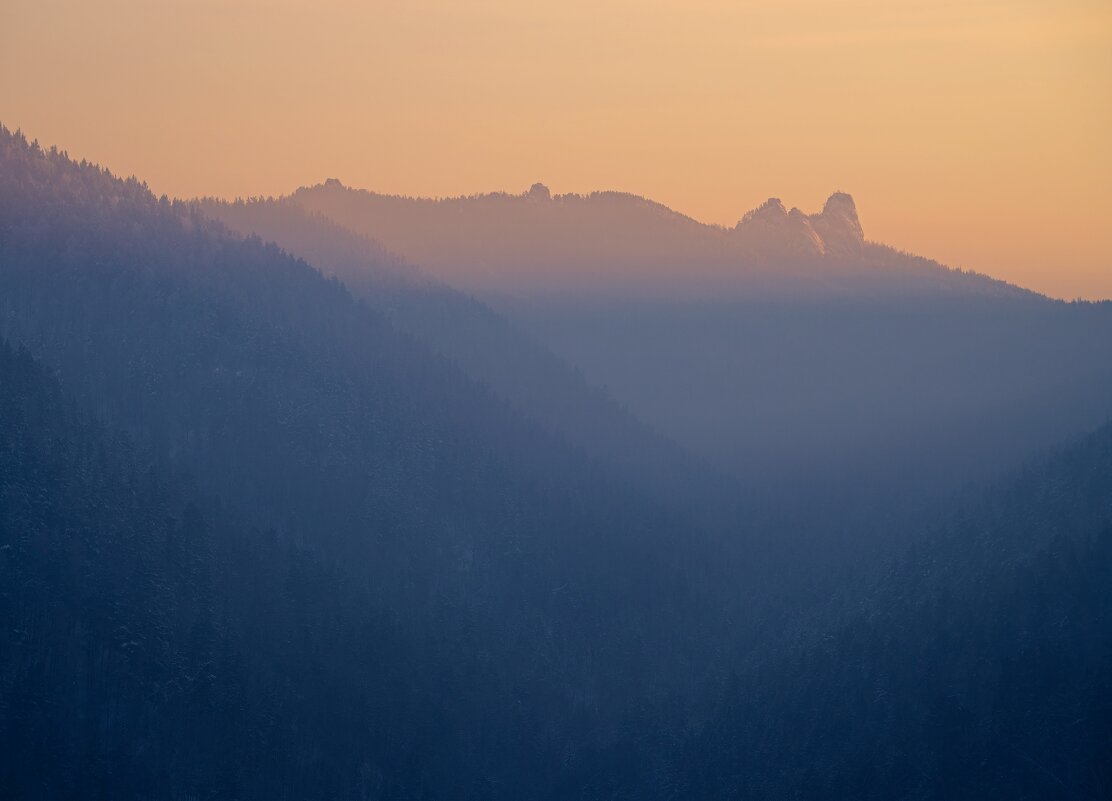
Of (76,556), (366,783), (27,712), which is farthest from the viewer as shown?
(366,783)

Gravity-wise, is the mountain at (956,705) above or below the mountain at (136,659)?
above

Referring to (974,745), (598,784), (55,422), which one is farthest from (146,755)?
(974,745)

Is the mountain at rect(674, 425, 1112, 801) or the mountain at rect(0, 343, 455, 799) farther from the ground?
the mountain at rect(674, 425, 1112, 801)

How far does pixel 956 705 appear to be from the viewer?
174 m

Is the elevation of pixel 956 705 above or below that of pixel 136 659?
above

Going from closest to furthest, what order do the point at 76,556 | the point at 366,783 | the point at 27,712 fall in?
1. the point at 27,712
2. the point at 76,556
3. the point at 366,783

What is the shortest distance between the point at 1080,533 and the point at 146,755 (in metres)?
117

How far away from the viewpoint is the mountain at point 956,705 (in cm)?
16588

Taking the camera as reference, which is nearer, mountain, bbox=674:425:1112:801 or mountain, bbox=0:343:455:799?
mountain, bbox=0:343:455:799

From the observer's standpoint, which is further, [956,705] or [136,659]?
[956,705]

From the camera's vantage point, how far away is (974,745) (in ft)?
553

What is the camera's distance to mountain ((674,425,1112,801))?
16588 cm

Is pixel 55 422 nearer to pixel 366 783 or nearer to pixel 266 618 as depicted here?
pixel 266 618

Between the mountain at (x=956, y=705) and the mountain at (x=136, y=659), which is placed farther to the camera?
the mountain at (x=956, y=705)
